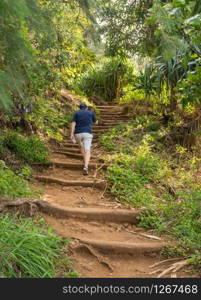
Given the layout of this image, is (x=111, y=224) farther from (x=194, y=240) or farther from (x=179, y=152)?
(x=179, y=152)

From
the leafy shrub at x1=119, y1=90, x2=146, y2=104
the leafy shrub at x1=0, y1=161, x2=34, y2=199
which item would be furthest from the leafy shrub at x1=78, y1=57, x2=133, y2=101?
the leafy shrub at x1=0, y1=161, x2=34, y2=199

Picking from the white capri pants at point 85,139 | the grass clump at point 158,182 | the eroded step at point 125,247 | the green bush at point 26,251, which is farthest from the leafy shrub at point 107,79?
the green bush at point 26,251

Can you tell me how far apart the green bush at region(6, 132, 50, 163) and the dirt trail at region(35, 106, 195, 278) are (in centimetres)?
25

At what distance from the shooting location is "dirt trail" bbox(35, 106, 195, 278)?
11.4 feet

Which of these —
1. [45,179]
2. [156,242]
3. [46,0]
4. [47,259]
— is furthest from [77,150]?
[47,259]

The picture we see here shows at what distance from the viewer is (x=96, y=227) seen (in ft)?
14.3

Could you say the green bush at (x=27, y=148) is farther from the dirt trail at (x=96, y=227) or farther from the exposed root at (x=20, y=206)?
the exposed root at (x=20, y=206)

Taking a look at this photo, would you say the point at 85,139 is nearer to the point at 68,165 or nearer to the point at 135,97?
the point at 68,165

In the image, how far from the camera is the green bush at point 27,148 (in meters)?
6.45

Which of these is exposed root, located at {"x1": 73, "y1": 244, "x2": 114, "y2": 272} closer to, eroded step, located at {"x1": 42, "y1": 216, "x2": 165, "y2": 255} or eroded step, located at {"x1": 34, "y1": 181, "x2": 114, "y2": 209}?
eroded step, located at {"x1": 42, "y1": 216, "x2": 165, "y2": 255}

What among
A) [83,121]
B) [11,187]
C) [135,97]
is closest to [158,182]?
[83,121]

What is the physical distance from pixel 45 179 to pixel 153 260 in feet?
9.29

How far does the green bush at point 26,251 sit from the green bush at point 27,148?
3.05 meters

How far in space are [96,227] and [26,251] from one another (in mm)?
1532
